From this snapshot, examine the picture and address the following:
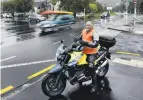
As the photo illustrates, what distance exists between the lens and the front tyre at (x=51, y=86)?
19.4ft

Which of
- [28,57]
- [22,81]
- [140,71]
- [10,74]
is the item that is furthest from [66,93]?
[28,57]

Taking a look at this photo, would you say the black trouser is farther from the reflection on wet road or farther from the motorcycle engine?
the reflection on wet road

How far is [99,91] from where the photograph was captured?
6.52 meters

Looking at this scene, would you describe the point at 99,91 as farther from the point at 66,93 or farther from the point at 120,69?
the point at 120,69

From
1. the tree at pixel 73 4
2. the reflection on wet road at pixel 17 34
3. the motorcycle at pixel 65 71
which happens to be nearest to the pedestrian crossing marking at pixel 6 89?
the motorcycle at pixel 65 71

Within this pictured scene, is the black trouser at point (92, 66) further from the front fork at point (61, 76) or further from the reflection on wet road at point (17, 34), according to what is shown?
the reflection on wet road at point (17, 34)

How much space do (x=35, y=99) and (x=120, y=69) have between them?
153 inches

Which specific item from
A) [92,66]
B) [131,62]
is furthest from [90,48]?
[131,62]

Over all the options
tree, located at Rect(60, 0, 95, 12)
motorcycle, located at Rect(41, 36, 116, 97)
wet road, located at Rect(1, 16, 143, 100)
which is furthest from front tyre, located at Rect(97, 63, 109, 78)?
tree, located at Rect(60, 0, 95, 12)

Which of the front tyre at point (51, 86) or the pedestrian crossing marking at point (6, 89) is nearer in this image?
the front tyre at point (51, 86)

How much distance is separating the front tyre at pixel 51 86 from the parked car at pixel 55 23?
1625 centimetres

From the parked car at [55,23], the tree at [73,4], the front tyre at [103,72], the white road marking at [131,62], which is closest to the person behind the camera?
the front tyre at [103,72]

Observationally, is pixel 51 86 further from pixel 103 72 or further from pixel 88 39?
pixel 103 72

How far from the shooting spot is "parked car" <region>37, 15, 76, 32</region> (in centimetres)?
2206
